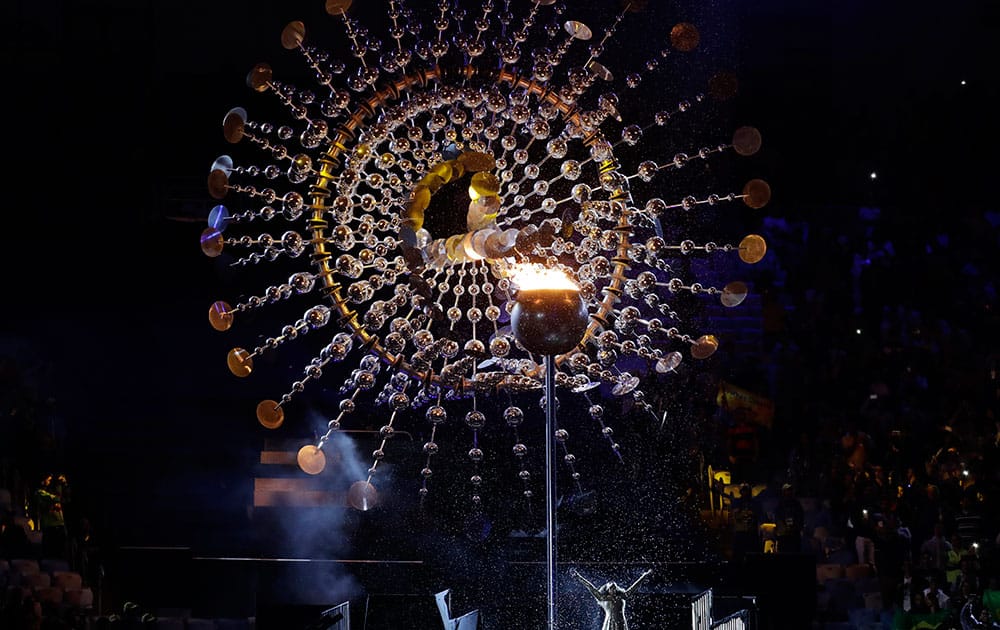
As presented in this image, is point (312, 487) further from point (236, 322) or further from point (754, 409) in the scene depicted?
point (754, 409)

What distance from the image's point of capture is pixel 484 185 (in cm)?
270

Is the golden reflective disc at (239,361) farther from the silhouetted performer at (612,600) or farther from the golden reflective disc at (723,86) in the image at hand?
the golden reflective disc at (723,86)

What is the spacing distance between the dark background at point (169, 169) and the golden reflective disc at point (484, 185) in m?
2.96

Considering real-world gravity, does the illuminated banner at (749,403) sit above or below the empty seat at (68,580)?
above

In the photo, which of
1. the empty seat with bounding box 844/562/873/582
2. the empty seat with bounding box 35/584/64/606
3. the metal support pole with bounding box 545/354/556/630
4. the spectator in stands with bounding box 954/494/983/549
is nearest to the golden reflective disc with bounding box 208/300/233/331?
the metal support pole with bounding box 545/354/556/630

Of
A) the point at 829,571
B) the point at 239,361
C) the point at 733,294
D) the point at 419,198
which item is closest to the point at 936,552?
the point at 829,571

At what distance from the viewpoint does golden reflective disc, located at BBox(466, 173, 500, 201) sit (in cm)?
270

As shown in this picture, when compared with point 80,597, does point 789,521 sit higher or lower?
higher

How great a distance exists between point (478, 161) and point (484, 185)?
0.22 feet

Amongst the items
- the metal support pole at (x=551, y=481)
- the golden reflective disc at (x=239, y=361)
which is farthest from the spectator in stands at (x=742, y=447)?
the metal support pole at (x=551, y=481)

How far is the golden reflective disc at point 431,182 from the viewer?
2.78 m

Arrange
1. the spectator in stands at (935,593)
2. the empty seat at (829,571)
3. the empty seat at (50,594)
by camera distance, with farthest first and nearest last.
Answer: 1. the empty seat at (829,571)
2. the empty seat at (50,594)
3. the spectator in stands at (935,593)

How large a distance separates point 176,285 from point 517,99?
3.81 m

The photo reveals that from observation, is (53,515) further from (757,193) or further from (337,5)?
(757,193)
